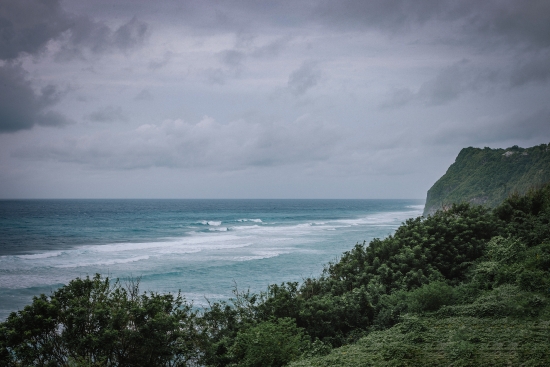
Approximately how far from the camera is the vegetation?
659 cm

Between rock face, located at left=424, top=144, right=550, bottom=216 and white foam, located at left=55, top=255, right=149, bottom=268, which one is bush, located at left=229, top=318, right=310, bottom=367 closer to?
white foam, located at left=55, top=255, right=149, bottom=268

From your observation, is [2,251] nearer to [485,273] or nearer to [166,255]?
[166,255]

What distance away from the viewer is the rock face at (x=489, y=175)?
140ft

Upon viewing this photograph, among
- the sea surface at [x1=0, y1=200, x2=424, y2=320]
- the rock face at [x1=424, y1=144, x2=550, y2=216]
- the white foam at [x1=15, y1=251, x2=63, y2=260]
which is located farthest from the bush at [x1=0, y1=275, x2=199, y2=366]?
the rock face at [x1=424, y1=144, x2=550, y2=216]

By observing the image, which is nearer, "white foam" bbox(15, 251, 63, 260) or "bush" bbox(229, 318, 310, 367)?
"bush" bbox(229, 318, 310, 367)

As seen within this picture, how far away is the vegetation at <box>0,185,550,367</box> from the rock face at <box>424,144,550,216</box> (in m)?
32.6

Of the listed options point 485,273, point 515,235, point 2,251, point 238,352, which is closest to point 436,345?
point 238,352

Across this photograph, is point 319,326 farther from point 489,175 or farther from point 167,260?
point 489,175

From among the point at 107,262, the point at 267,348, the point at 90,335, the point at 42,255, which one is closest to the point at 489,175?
the point at 107,262

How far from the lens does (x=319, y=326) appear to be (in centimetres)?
975

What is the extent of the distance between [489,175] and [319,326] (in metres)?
50.3

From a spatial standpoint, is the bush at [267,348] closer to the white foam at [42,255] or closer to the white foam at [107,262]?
the white foam at [107,262]

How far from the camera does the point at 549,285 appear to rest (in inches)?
327

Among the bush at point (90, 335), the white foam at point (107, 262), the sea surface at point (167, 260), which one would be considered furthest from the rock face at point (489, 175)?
the bush at point (90, 335)
